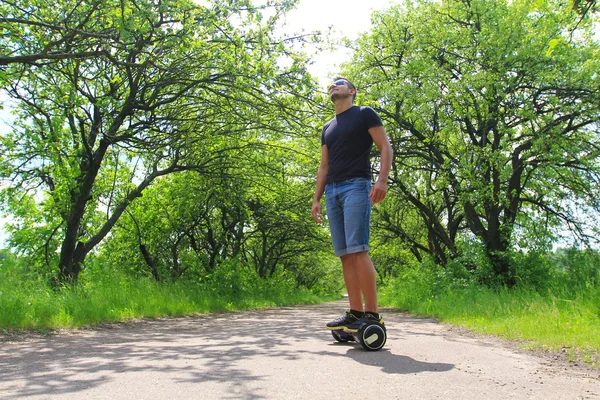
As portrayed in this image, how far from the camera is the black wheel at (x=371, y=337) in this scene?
396 centimetres

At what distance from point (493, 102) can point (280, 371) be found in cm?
1082

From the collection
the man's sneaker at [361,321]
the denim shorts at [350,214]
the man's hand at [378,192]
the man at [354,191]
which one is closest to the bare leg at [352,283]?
the man at [354,191]

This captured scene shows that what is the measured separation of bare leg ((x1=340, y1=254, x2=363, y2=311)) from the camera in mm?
4422

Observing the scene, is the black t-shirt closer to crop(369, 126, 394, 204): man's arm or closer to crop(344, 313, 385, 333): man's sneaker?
crop(369, 126, 394, 204): man's arm

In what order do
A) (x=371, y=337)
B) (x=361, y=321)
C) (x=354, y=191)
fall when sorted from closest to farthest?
(x=371, y=337)
(x=361, y=321)
(x=354, y=191)

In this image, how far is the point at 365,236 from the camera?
4242 mm

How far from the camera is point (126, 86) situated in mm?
9859

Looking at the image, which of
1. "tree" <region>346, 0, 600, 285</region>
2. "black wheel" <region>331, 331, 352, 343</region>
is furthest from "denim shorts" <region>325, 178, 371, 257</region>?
"tree" <region>346, 0, 600, 285</region>

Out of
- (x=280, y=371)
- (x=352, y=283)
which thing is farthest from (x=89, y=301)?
(x=280, y=371)

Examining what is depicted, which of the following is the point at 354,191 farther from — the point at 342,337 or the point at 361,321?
the point at 342,337

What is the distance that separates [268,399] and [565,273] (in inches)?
425

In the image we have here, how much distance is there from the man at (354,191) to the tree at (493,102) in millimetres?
8082

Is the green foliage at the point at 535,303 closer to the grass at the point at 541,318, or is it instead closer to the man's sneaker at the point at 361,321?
the grass at the point at 541,318

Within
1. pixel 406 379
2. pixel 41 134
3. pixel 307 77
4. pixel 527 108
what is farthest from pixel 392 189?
pixel 406 379
